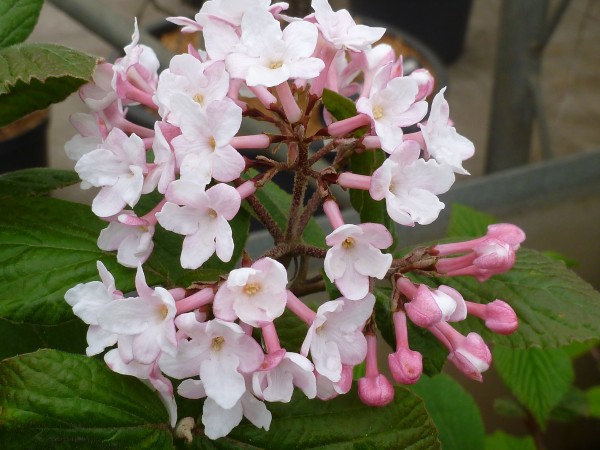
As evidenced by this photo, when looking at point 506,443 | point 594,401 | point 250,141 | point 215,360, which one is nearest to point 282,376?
point 215,360

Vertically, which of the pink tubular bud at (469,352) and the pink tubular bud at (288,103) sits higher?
the pink tubular bud at (288,103)

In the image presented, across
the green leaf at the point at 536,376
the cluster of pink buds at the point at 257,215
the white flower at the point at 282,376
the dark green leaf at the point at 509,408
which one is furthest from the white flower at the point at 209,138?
the dark green leaf at the point at 509,408

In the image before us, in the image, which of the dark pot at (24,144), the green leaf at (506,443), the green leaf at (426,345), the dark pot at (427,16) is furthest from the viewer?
the dark pot at (427,16)

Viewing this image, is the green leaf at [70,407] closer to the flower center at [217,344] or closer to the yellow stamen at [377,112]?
the flower center at [217,344]

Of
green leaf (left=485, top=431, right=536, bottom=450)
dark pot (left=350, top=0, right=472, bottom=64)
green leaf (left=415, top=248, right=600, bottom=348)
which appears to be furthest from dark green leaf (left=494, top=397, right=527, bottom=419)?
dark pot (left=350, top=0, right=472, bottom=64)

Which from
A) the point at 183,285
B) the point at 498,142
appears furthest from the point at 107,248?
the point at 498,142

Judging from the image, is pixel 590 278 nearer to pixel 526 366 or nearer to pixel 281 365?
pixel 526 366

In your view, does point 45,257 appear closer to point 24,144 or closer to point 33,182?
point 33,182

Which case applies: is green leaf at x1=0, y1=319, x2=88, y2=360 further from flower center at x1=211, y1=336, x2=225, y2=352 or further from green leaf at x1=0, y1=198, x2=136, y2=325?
flower center at x1=211, y1=336, x2=225, y2=352
